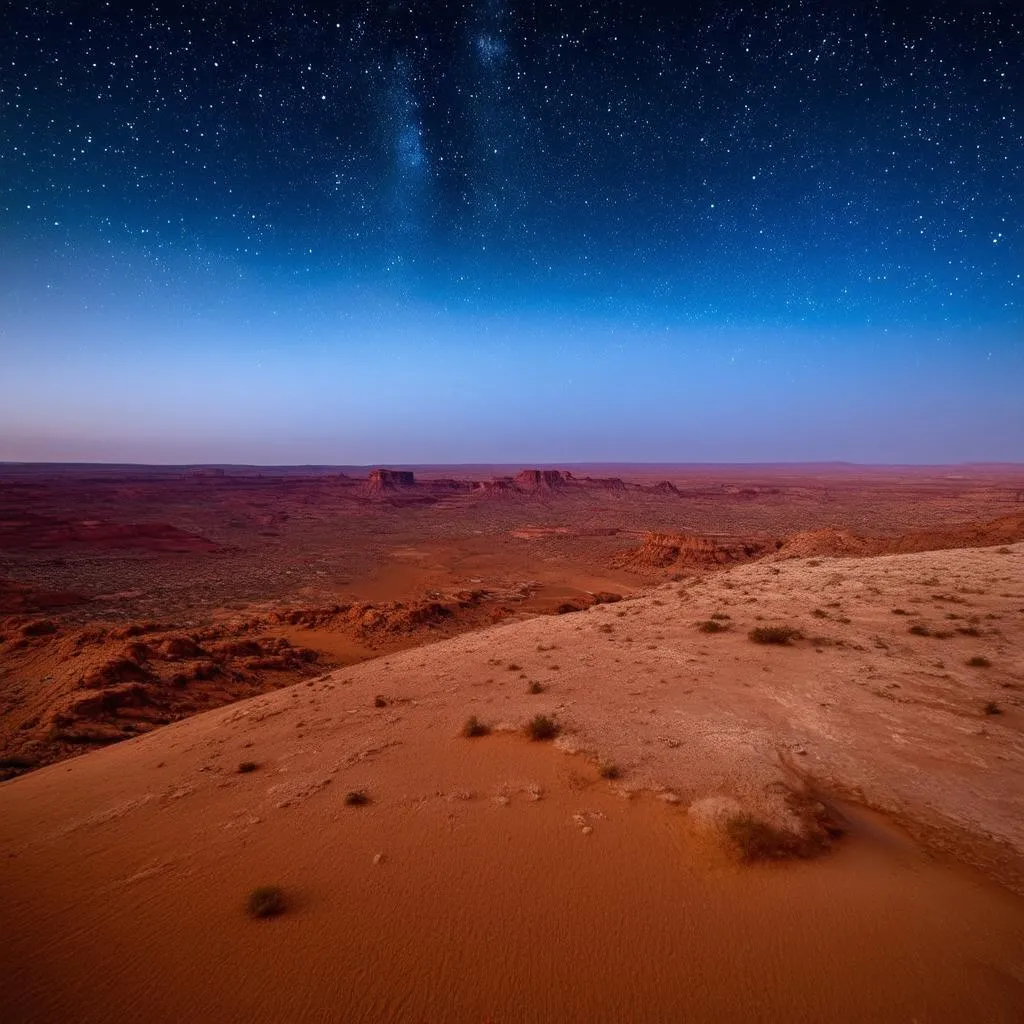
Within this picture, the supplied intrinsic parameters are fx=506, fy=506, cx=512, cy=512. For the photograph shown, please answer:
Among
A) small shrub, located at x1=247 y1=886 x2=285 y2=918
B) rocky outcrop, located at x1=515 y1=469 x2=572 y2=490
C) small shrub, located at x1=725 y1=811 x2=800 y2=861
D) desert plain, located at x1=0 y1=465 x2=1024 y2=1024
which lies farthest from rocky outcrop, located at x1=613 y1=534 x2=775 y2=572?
rocky outcrop, located at x1=515 y1=469 x2=572 y2=490

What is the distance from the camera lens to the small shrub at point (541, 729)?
24.0 ft

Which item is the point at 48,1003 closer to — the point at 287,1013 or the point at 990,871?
the point at 287,1013

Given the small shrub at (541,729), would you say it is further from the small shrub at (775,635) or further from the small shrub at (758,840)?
the small shrub at (775,635)

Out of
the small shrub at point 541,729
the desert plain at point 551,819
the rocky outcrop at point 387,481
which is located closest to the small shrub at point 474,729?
the desert plain at point 551,819

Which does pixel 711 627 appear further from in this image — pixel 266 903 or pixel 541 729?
pixel 266 903

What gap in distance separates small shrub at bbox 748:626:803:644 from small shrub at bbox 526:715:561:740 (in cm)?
579

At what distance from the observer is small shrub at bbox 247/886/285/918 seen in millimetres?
4238

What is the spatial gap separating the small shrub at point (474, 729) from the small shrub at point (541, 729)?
68cm

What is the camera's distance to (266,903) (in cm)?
427

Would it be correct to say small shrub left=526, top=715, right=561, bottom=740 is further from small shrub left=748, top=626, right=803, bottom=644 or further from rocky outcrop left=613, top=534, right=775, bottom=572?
rocky outcrop left=613, top=534, right=775, bottom=572

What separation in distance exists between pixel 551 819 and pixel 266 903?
2.73 meters

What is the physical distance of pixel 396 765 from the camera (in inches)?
270

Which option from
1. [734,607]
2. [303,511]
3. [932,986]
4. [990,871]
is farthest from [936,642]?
[303,511]

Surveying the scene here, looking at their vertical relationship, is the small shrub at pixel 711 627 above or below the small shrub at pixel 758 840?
below
